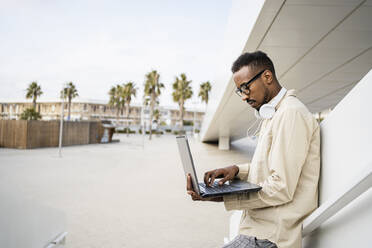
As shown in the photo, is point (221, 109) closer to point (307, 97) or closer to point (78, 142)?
point (307, 97)

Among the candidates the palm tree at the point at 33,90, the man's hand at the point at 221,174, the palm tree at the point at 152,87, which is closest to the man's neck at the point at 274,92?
the man's hand at the point at 221,174

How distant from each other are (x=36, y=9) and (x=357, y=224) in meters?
9.10

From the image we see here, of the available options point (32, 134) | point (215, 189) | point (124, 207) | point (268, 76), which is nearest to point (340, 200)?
point (215, 189)

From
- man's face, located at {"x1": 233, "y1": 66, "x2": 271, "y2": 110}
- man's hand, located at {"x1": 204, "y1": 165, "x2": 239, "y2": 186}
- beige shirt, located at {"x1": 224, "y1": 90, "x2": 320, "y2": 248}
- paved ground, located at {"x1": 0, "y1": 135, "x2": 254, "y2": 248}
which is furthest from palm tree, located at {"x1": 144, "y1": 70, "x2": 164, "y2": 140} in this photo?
beige shirt, located at {"x1": 224, "y1": 90, "x2": 320, "y2": 248}

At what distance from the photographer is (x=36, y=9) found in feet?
25.5

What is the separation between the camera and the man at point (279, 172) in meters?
1.53

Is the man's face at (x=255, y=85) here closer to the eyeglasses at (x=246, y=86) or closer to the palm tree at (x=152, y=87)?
the eyeglasses at (x=246, y=86)

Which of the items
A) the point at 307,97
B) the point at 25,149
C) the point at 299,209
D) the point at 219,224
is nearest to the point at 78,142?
the point at 25,149

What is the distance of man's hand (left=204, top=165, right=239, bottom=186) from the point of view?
190 centimetres

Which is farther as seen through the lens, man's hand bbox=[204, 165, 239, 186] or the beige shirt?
man's hand bbox=[204, 165, 239, 186]

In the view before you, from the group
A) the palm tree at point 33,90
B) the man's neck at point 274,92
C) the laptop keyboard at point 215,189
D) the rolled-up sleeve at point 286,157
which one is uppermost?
the palm tree at point 33,90

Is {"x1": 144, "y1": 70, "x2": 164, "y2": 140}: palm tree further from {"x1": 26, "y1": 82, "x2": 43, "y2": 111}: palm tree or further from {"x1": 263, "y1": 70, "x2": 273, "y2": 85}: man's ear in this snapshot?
{"x1": 263, "y1": 70, "x2": 273, "y2": 85}: man's ear

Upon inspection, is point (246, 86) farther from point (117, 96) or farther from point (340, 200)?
point (117, 96)

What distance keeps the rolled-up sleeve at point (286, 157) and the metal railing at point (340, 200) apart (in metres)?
0.17
